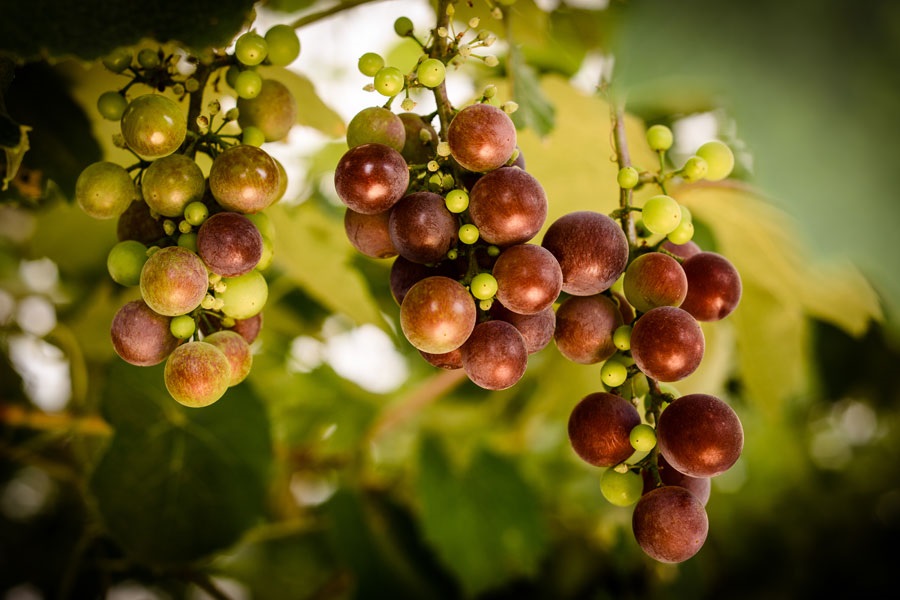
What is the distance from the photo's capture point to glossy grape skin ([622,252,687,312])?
374 mm

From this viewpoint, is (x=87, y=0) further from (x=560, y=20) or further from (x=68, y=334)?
(x=68, y=334)

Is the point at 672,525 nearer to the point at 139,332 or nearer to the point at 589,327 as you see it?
the point at 589,327

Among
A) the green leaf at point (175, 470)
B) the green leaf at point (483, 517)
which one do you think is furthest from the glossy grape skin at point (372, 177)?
the green leaf at point (483, 517)

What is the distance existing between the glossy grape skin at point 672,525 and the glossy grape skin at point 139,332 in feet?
0.95

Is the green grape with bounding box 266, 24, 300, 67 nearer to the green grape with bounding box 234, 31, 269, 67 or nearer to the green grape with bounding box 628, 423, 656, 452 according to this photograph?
the green grape with bounding box 234, 31, 269, 67

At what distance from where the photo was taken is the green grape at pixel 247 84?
41 cm

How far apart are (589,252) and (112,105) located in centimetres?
32

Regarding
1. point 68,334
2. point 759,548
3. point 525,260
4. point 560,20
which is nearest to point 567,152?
point 560,20

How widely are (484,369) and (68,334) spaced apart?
751 mm

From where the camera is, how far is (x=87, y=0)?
0.34 meters

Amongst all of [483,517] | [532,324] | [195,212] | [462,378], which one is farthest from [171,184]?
[483,517]

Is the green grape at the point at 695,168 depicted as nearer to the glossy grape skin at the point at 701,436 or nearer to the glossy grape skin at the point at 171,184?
the glossy grape skin at the point at 701,436

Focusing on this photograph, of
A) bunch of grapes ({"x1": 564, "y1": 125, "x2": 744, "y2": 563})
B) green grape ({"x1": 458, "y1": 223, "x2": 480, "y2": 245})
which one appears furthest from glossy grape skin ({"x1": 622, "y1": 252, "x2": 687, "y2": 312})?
green grape ({"x1": 458, "y1": 223, "x2": 480, "y2": 245})

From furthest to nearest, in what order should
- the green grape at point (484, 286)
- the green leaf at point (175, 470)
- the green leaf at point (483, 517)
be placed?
the green leaf at point (483, 517) < the green leaf at point (175, 470) < the green grape at point (484, 286)
